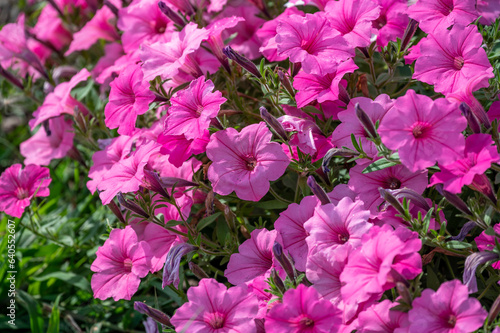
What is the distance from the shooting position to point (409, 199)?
167 cm

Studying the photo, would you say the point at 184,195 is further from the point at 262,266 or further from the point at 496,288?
the point at 496,288

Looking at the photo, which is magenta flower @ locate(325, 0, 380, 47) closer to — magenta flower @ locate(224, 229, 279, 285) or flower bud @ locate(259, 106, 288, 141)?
flower bud @ locate(259, 106, 288, 141)

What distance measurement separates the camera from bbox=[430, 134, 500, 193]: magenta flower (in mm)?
1520

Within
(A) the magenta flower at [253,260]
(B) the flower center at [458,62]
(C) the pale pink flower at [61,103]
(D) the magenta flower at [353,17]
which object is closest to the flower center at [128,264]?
(A) the magenta flower at [253,260]

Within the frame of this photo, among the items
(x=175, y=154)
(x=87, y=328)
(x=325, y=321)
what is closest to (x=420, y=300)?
(x=325, y=321)

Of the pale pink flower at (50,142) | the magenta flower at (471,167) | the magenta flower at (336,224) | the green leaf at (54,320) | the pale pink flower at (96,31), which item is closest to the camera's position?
the magenta flower at (471,167)

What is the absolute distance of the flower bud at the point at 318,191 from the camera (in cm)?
168

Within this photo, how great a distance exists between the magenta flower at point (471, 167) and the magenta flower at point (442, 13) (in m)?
0.56

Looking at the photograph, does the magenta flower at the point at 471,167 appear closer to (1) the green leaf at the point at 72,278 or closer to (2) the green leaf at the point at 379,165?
(2) the green leaf at the point at 379,165

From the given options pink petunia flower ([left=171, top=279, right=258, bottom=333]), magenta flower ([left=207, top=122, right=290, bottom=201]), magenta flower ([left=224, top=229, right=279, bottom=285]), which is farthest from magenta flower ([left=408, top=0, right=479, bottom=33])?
pink petunia flower ([left=171, top=279, right=258, bottom=333])

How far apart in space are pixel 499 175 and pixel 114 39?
7.46ft

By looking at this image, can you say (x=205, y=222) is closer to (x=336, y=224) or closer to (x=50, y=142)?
(x=336, y=224)

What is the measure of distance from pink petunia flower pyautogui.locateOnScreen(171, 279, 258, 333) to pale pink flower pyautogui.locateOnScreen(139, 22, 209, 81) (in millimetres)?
904

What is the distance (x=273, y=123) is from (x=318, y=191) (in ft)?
0.98
